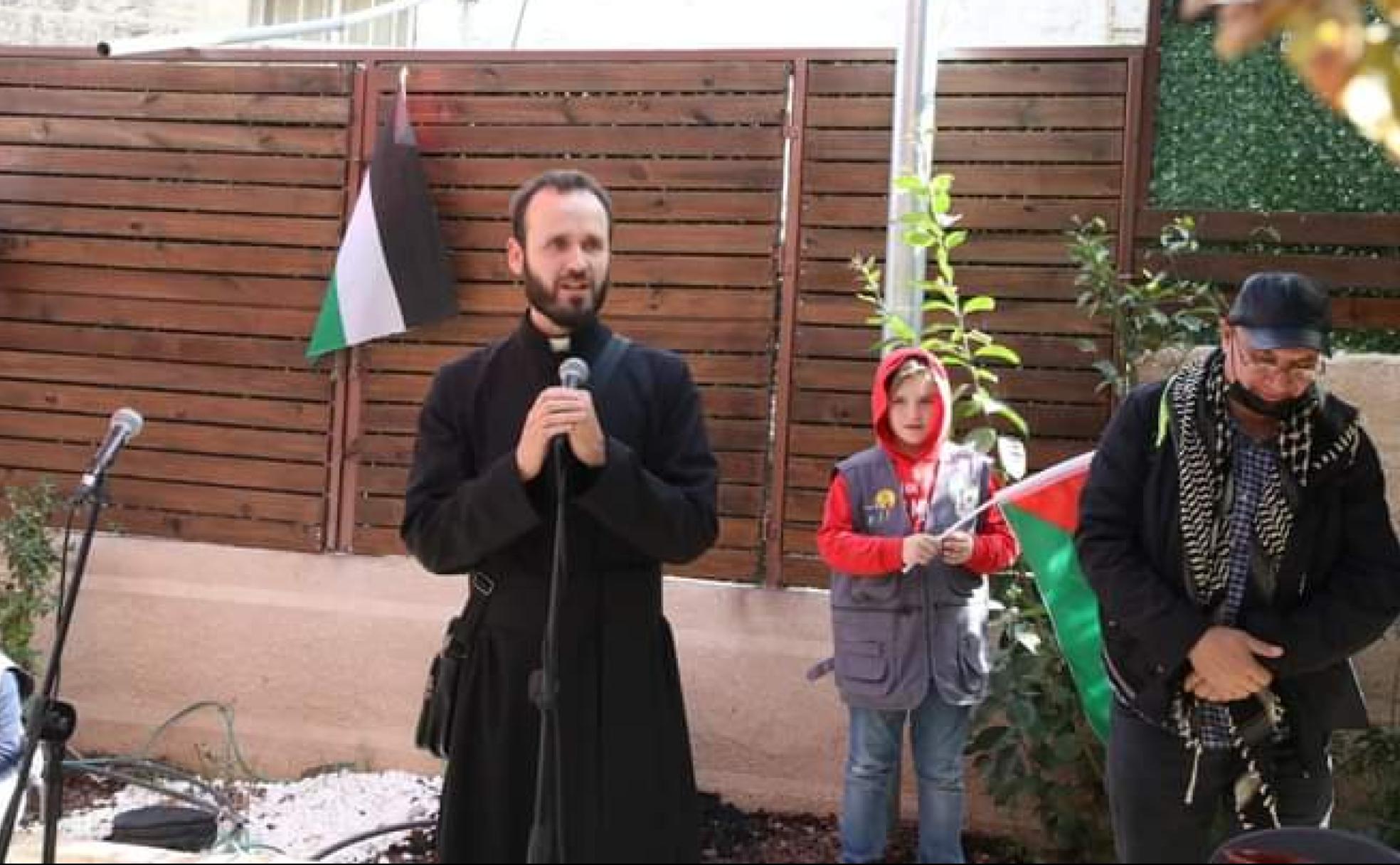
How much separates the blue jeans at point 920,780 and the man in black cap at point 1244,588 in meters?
1.30

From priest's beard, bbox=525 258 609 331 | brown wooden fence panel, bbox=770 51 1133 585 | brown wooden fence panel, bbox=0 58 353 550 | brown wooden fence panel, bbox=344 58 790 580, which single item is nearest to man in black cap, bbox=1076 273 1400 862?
priest's beard, bbox=525 258 609 331

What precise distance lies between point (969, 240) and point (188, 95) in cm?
322

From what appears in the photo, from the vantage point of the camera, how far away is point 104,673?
6664mm

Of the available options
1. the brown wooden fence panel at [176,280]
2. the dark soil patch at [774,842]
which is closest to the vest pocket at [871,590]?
the dark soil patch at [774,842]

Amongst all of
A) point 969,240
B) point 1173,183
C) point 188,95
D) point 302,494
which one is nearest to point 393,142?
point 188,95

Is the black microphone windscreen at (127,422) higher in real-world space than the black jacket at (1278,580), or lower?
higher

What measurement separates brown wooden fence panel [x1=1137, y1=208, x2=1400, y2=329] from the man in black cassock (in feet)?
9.33

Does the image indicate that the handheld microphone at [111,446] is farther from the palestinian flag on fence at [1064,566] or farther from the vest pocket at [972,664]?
the vest pocket at [972,664]

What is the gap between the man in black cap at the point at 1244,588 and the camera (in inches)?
129

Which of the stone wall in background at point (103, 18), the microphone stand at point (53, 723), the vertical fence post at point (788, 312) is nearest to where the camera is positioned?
the microphone stand at point (53, 723)

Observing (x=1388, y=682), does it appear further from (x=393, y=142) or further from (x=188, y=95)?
(x=188, y=95)

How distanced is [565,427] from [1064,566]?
6.40 ft

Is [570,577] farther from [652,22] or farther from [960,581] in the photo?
[652,22]

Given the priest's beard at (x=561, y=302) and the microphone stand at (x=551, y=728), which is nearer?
the microphone stand at (x=551, y=728)
